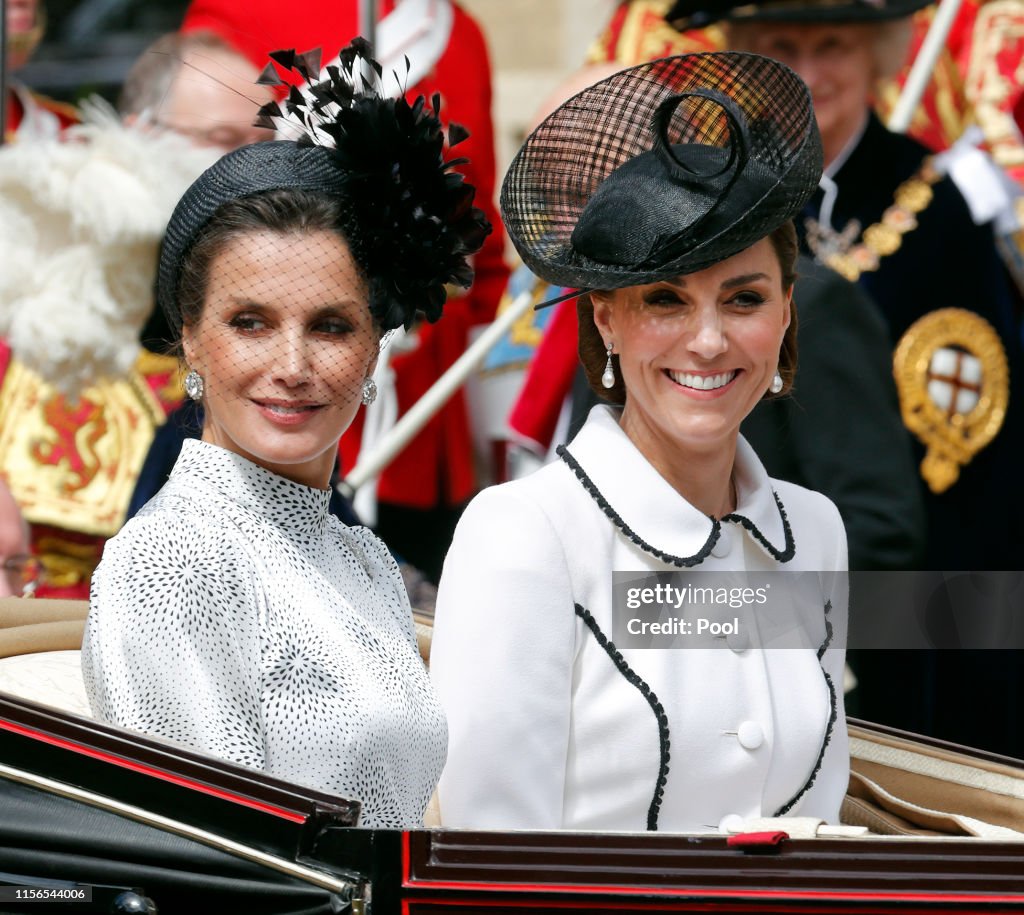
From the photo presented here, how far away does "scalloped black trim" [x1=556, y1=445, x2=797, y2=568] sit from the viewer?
2705 millimetres

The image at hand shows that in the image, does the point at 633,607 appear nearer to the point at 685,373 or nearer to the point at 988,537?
the point at 685,373

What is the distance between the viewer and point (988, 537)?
16.2 feet

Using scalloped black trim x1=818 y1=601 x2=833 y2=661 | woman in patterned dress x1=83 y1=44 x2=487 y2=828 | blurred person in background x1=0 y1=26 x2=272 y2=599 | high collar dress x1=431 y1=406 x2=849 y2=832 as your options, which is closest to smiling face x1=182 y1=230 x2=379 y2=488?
woman in patterned dress x1=83 y1=44 x2=487 y2=828

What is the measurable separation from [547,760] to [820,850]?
551 mm

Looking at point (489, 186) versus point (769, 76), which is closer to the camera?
point (769, 76)

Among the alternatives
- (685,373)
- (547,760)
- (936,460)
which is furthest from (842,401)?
(547,760)

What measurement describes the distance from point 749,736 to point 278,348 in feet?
2.64

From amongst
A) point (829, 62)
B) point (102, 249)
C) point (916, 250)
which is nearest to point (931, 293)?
point (916, 250)

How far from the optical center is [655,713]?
2.60 metres

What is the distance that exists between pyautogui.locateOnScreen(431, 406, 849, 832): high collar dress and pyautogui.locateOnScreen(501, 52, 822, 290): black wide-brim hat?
0.89 feet

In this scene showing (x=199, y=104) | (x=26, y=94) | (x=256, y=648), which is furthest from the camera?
(x=26, y=94)

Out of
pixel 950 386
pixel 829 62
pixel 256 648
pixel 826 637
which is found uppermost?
pixel 829 62
